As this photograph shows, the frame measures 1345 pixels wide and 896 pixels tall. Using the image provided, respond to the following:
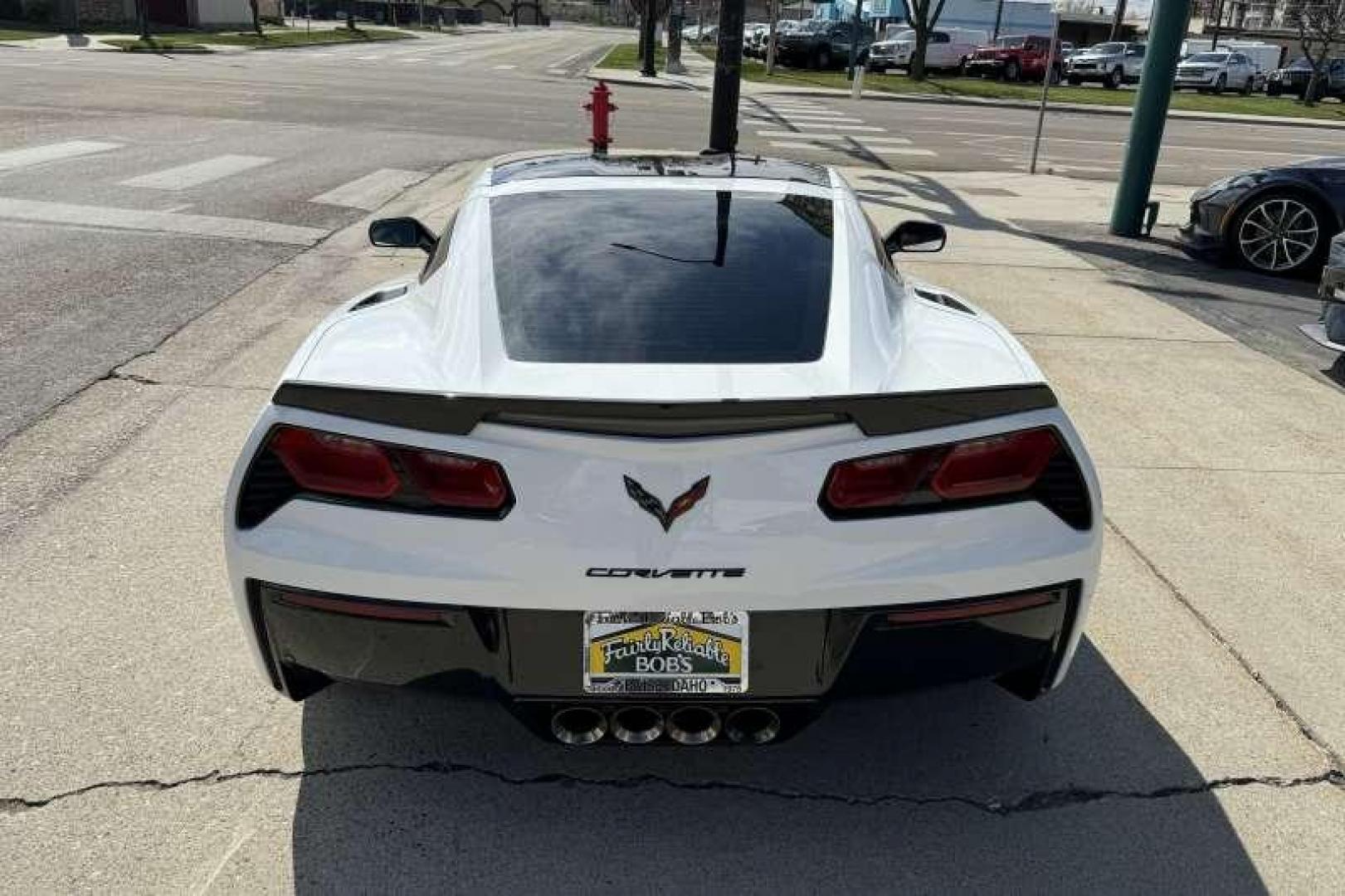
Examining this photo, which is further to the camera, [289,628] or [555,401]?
[289,628]

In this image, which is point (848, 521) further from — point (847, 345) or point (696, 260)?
point (696, 260)

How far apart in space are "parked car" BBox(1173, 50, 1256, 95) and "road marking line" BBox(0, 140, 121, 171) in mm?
41074

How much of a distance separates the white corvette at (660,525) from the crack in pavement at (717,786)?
0.99 ft

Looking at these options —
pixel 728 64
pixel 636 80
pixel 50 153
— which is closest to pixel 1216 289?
pixel 728 64

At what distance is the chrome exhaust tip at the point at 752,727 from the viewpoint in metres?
2.51

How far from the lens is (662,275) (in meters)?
3.11

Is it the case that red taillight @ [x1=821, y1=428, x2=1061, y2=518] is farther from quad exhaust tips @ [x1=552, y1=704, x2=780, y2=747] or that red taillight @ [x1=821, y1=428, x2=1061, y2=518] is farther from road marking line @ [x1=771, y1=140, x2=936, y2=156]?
road marking line @ [x1=771, y1=140, x2=936, y2=156]

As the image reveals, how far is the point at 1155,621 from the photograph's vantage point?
3779mm

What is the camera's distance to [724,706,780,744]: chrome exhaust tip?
2512 millimetres

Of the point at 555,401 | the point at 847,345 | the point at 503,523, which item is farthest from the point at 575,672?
the point at 847,345

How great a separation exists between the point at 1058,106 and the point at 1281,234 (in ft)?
72.6

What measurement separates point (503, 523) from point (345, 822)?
0.92 metres

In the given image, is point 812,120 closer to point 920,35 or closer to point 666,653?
point 920,35

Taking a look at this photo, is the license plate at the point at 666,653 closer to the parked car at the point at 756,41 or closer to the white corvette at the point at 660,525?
the white corvette at the point at 660,525
